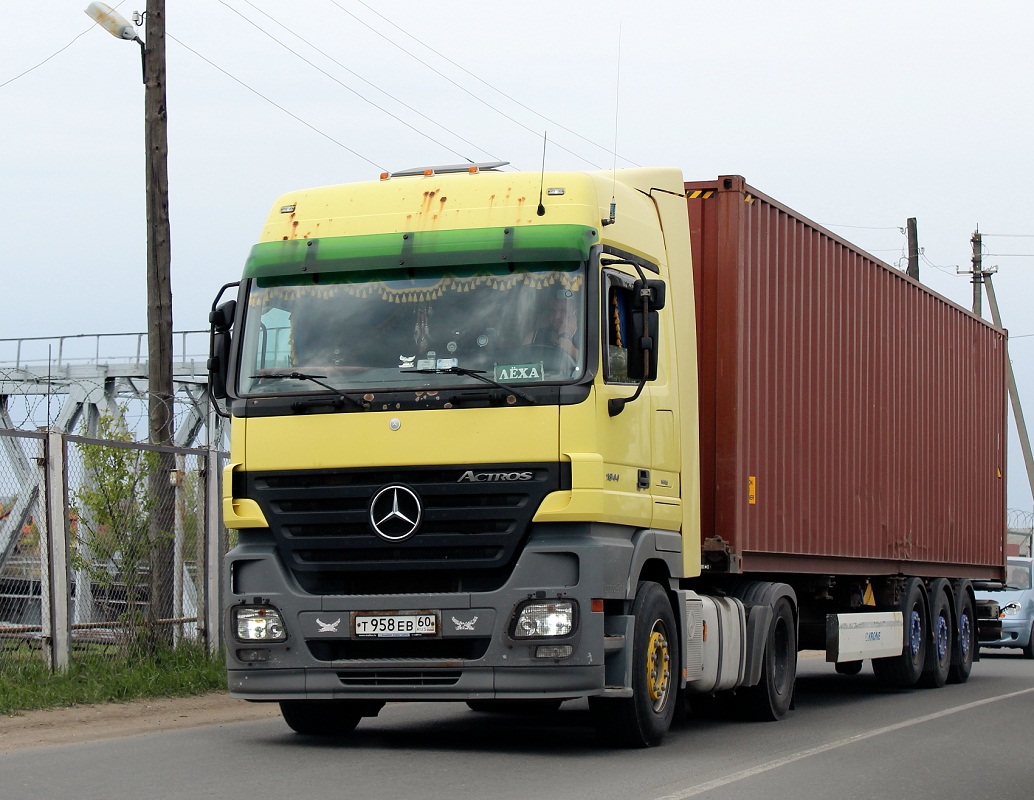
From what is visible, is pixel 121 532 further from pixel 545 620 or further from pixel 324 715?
pixel 545 620

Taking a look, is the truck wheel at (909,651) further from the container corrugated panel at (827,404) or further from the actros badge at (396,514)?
the actros badge at (396,514)

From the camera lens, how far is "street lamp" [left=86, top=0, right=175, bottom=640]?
14273 millimetres

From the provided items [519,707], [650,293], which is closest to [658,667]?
[519,707]

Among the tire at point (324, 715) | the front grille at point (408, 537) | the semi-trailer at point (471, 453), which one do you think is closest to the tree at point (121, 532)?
the tire at point (324, 715)

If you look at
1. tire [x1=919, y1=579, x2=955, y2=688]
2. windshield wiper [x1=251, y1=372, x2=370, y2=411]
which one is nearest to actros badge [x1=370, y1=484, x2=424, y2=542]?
windshield wiper [x1=251, y1=372, x2=370, y2=411]

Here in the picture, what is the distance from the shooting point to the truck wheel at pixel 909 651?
1588 centimetres

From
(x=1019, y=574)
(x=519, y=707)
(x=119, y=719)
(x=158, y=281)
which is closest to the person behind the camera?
(x=119, y=719)

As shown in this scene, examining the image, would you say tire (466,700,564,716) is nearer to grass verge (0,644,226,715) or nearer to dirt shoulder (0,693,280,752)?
dirt shoulder (0,693,280,752)

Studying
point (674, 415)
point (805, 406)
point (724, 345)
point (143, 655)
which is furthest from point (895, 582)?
point (143, 655)

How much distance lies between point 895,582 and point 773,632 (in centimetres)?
386

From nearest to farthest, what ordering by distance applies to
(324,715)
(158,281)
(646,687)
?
(646,687) < (324,715) < (158,281)

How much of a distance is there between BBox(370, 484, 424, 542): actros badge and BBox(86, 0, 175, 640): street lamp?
5.58 metres

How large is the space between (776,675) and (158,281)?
6.66 metres

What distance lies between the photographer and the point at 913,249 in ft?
130
